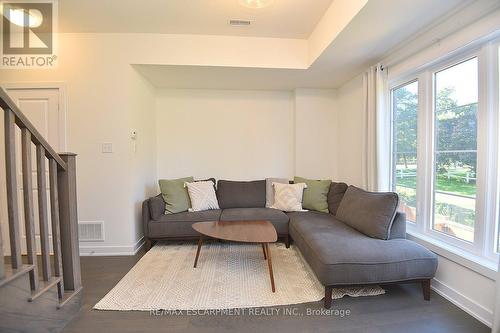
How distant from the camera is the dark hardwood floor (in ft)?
5.50

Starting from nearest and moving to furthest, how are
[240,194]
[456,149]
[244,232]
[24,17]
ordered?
1. [456,149]
2. [244,232]
3. [24,17]
4. [240,194]

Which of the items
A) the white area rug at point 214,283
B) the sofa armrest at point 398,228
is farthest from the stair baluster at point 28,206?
the sofa armrest at point 398,228

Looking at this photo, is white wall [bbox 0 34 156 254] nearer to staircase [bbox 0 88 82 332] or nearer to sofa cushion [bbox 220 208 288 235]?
staircase [bbox 0 88 82 332]

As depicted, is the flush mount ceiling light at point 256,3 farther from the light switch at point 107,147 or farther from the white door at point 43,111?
the white door at point 43,111

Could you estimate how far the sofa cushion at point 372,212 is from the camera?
221cm

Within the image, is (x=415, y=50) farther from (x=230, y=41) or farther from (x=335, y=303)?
(x=335, y=303)

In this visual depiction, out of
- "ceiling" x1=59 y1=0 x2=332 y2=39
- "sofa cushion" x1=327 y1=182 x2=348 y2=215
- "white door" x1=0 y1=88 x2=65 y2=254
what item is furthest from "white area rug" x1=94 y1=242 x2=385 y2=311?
"ceiling" x1=59 y1=0 x2=332 y2=39

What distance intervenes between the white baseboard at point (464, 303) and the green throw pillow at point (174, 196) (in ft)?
9.21

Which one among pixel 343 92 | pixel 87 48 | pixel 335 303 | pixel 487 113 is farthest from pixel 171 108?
pixel 487 113

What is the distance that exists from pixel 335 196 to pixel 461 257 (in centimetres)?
157

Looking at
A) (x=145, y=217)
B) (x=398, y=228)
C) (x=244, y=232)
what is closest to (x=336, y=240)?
(x=398, y=228)

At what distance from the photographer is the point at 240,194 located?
3670mm

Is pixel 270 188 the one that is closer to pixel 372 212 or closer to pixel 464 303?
pixel 372 212

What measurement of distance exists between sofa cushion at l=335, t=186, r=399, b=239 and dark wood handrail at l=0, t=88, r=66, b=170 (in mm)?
2611
